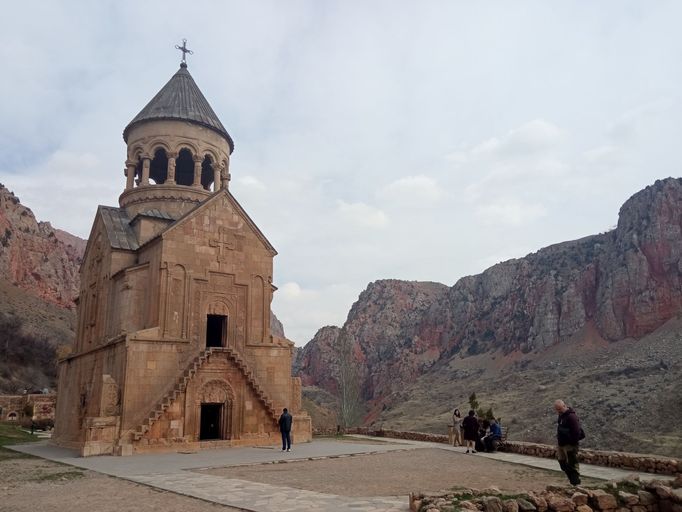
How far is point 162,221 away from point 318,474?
13320mm

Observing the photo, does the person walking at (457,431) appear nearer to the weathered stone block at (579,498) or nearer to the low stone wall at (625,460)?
the low stone wall at (625,460)

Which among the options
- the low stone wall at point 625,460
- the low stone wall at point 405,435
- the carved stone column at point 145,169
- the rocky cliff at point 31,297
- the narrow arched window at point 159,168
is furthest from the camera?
the rocky cliff at point 31,297

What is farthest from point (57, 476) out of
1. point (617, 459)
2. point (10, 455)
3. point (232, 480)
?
point (617, 459)

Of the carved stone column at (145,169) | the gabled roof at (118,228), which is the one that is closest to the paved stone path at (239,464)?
the gabled roof at (118,228)

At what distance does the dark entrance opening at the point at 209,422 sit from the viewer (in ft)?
63.9

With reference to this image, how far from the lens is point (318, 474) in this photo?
1141cm

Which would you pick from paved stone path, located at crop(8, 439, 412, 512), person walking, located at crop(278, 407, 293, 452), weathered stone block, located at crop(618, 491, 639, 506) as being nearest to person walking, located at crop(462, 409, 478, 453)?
paved stone path, located at crop(8, 439, 412, 512)

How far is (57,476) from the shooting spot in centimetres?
1151

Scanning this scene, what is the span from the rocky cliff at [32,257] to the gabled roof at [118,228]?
182 feet

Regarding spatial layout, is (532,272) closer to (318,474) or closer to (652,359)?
(652,359)

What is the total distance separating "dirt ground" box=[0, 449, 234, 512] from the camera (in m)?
7.95

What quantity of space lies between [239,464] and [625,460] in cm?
811

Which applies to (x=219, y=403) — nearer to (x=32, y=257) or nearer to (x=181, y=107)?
(x=181, y=107)

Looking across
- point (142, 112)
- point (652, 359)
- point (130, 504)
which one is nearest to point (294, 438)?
point (130, 504)
